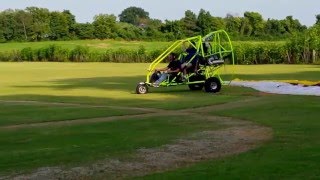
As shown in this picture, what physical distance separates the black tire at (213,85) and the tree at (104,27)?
96923mm

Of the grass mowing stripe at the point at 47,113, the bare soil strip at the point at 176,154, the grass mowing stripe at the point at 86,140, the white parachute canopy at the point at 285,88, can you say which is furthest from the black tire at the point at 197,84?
the bare soil strip at the point at 176,154

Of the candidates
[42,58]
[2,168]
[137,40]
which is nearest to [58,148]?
[2,168]

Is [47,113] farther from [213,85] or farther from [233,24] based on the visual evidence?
[233,24]

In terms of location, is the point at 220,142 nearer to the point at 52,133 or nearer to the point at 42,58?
the point at 52,133

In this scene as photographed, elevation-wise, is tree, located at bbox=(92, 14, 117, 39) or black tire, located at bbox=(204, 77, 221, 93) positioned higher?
tree, located at bbox=(92, 14, 117, 39)

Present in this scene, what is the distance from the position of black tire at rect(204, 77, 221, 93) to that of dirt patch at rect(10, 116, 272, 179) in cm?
1493

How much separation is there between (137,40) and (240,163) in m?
114

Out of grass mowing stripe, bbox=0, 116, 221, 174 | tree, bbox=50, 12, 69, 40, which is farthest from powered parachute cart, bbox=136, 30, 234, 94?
tree, bbox=50, 12, 69, 40

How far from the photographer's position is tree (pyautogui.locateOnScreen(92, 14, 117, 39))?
418ft

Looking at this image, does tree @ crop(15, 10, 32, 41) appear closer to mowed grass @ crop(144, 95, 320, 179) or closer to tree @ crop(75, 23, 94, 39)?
tree @ crop(75, 23, 94, 39)

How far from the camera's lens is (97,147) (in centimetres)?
1386

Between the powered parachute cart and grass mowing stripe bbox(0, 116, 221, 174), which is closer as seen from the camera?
grass mowing stripe bbox(0, 116, 221, 174)

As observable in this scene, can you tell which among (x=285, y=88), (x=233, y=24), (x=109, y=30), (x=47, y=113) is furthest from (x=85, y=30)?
(x=47, y=113)

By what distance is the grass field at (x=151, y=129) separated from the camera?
10839 millimetres
